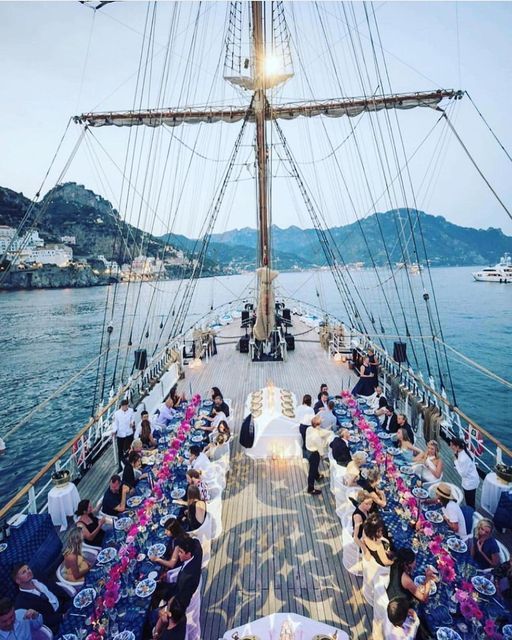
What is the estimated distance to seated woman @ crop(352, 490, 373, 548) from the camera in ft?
13.5

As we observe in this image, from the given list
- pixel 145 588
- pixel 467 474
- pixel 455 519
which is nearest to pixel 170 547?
pixel 145 588

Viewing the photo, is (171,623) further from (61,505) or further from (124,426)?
(124,426)

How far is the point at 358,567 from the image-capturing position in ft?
14.2

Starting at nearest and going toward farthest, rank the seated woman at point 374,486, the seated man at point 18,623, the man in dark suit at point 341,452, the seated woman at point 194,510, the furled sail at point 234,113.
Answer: the seated man at point 18,623, the seated woman at point 194,510, the seated woman at point 374,486, the man in dark suit at point 341,452, the furled sail at point 234,113

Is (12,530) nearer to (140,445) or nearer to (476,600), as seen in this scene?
(140,445)

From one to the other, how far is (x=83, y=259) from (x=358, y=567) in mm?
120366

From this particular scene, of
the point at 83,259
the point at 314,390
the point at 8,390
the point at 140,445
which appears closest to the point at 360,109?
the point at 314,390

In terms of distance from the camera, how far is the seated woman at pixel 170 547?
371cm

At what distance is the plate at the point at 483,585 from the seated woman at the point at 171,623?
2.65 meters

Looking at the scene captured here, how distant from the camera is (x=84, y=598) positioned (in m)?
3.31

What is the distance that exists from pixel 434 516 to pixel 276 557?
2018 mm

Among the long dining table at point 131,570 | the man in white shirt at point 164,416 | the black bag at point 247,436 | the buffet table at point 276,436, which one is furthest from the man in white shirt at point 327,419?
the man in white shirt at point 164,416

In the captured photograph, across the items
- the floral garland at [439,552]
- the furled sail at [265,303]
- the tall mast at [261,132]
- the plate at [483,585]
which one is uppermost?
the tall mast at [261,132]

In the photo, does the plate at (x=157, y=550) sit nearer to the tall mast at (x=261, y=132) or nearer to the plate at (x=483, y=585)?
the plate at (x=483, y=585)
